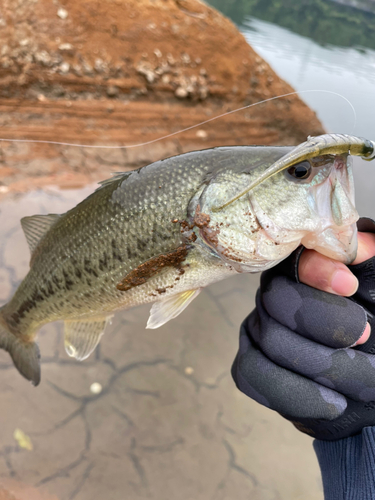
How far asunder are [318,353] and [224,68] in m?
4.06

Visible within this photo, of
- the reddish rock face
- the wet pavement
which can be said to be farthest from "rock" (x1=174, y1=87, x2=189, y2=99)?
the wet pavement

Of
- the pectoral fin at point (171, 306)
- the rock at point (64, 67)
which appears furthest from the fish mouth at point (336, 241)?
the rock at point (64, 67)

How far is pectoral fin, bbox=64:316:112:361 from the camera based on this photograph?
54.0 inches

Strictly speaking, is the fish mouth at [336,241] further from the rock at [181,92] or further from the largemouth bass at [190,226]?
the rock at [181,92]

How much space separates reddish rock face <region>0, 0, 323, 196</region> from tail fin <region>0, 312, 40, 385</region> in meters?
2.12

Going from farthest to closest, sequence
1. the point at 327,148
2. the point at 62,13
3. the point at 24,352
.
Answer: the point at 62,13, the point at 24,352, the point at 327,148

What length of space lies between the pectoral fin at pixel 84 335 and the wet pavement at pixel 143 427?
3.97 feet

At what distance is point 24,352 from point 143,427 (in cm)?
123

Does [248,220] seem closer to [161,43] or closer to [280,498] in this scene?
[280,498]

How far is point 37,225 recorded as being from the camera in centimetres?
130

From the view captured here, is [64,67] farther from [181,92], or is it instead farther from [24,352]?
[24,352]

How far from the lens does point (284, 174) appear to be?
3.01ft

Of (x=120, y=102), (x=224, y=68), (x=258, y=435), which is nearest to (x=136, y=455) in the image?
(x=258, y=435)

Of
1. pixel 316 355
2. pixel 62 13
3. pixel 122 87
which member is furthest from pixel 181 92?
pixel 316 355
